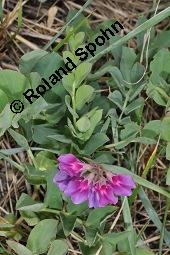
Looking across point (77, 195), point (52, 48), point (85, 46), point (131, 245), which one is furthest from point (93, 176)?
point (52, 48)

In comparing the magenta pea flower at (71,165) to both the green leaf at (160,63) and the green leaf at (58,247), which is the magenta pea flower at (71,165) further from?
the green leaf at (160,63)

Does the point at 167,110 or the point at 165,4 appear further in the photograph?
the point at 165,4

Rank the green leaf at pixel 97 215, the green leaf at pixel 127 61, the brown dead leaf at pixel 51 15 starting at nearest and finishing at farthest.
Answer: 1. the green leaf at pixel 97 215
2. the green leaf at pixel 127 61
3. the brown dead leaf at pixel 51 15

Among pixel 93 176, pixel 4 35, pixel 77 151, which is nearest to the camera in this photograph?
pixel 93 176

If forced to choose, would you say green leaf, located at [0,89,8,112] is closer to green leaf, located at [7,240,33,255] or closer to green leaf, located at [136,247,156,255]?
green leaf, located at [7,240,33,255]

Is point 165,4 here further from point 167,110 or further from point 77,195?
point 77,195

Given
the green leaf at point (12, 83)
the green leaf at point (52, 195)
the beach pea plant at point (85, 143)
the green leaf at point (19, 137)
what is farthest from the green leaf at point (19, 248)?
the green leaf at point (12, 83)

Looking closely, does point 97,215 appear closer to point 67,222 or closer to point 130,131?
point 67,222
